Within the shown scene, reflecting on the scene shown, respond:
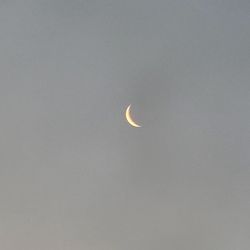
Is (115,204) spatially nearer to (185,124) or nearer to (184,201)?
(184,201)

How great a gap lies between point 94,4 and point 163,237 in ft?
5.75

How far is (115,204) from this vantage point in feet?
11.4

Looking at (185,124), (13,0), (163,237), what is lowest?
(163,237)

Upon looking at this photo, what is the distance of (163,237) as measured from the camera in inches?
135

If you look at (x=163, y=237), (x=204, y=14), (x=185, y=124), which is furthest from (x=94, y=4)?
(x=163, y=237)

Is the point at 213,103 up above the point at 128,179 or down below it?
above

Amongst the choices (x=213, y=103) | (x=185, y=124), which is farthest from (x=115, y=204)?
(x=213, y=103)

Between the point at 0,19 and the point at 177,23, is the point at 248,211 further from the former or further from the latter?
the point at 0,19

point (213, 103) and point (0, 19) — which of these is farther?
point (213, 103)

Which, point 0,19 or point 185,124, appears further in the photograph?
point 185,124

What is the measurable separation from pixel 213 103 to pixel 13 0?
1.65m

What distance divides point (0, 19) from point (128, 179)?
147 centimetres

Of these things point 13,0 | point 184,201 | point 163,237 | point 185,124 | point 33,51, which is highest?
point 13,0

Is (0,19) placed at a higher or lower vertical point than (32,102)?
higher
